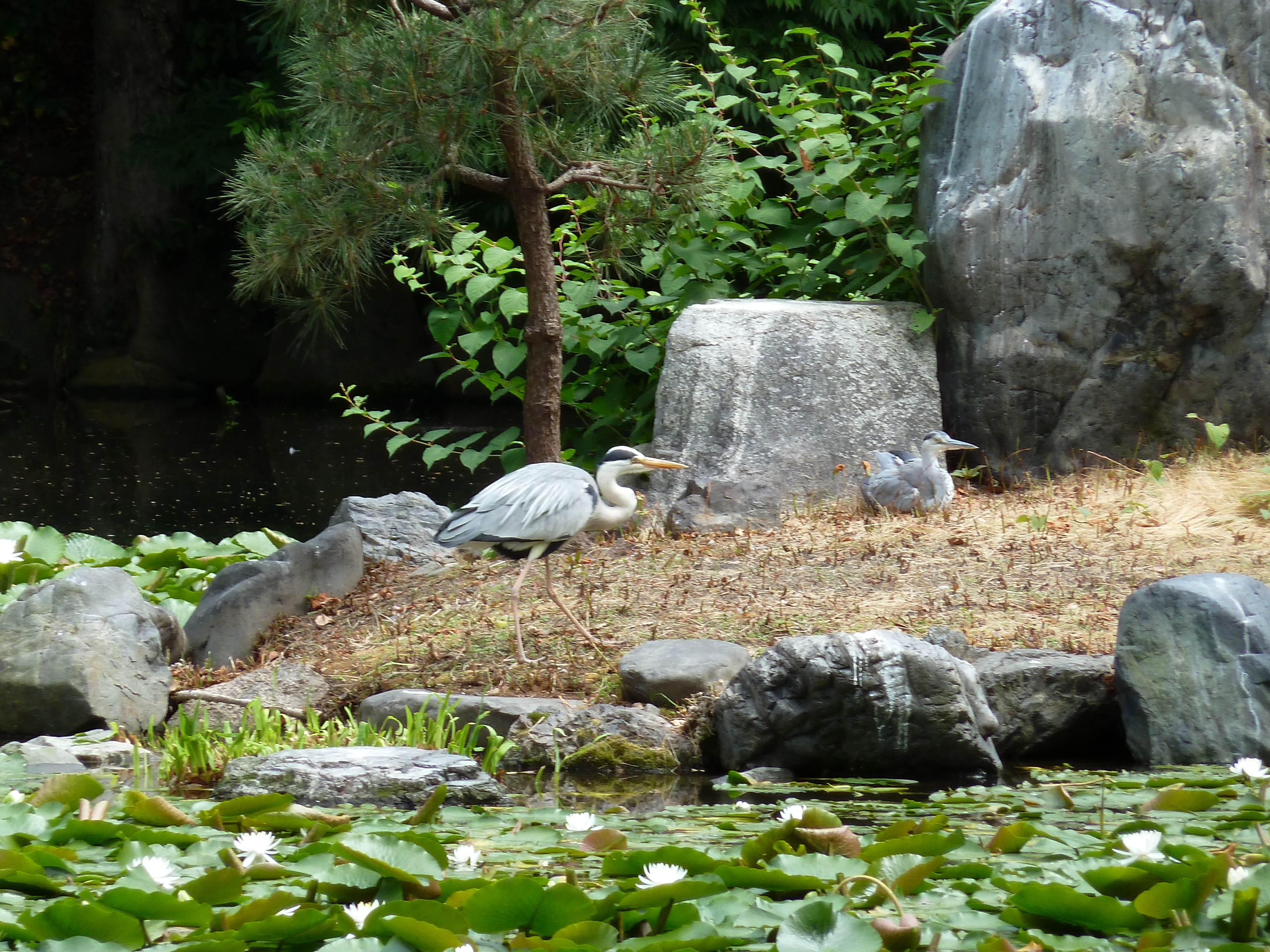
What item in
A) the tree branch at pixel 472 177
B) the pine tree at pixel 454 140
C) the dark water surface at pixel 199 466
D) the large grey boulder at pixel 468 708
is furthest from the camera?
the dark water surface at pixel 199 466

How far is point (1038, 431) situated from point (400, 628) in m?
3.02

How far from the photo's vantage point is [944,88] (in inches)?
242

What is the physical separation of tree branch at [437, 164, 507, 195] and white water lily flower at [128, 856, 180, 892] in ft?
11.1

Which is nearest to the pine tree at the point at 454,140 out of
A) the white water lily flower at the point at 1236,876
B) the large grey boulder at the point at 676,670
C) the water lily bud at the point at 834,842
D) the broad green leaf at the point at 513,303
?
the broad green leaf at the point at 513,303

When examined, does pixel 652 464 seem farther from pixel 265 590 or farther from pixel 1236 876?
pixel 1236 876

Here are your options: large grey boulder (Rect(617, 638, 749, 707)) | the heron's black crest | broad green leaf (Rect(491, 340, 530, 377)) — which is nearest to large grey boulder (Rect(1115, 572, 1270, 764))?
large grey boulder (Rect(617, 638, 749, 707))

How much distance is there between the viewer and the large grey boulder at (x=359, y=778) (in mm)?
2955

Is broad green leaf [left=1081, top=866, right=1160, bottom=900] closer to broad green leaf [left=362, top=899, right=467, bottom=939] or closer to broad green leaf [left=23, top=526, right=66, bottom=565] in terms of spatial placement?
broad green leaf [left=362, top=899, right=467, bottom=939]

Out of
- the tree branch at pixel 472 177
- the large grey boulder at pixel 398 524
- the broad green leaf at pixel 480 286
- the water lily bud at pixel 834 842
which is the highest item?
the tree branch at pixel 472 177

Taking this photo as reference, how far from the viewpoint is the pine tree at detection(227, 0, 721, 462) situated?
4773mm

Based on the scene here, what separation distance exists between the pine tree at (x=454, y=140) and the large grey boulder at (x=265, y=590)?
0.88 metres

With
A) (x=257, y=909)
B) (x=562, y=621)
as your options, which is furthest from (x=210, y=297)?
(x=257, y=909)

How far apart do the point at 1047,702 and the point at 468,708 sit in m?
1.51

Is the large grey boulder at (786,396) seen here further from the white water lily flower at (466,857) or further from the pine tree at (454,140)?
the white water lily flower at (466,857)
